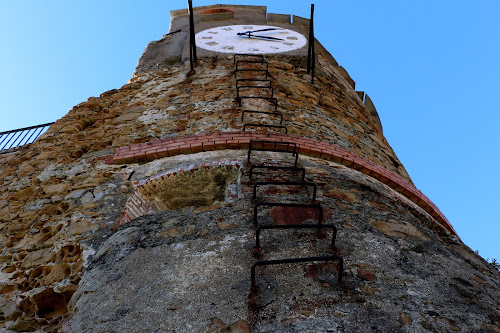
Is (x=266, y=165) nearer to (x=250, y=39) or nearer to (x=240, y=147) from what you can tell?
(x=240, y=147)

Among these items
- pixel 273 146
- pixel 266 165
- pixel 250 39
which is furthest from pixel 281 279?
pixel 250 39

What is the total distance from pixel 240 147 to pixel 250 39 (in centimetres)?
390

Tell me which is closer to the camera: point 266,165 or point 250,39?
point 266,165

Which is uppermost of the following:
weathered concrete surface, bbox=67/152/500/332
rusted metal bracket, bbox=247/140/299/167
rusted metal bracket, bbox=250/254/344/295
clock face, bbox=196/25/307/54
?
clock face, bbox=196/25/307/54

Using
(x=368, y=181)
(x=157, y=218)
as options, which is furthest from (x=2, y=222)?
(x=368, y=181)

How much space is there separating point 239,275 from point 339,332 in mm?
547

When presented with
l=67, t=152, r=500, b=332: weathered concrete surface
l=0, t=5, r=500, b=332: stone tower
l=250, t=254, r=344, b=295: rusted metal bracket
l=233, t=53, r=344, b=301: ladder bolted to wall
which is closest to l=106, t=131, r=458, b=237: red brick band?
l=0, t=5, r=500, b=332: stone tower

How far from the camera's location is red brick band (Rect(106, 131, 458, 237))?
3.97 meters

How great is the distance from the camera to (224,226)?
8.89 ft

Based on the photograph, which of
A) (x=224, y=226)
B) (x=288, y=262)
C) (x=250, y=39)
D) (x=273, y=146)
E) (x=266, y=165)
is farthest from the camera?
(x=250, y=39)

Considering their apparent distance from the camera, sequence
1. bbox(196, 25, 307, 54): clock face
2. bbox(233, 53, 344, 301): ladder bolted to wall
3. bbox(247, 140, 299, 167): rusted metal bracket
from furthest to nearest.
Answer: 1. bbox(196, 25, 307, 54): clock face
2. bbox(247, 140, 299, 167): rusted metal bracket
3. bbox(233, 53, 344, 301): ladder bolted to wall

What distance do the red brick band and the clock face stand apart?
2.76 m

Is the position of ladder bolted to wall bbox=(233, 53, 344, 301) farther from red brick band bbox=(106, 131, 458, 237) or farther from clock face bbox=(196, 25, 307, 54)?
clock face bbox=(196, 25, 307, 54)

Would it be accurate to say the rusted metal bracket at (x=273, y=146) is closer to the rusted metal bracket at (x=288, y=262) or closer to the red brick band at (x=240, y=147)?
the red brick band at (x=240, y=147)
